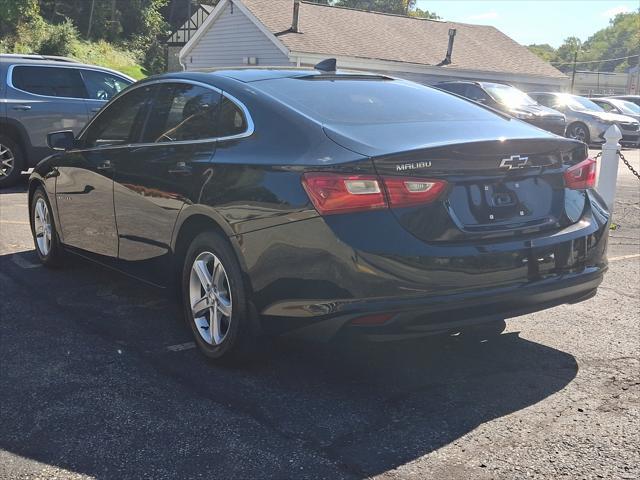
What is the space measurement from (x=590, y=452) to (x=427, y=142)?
1536mm

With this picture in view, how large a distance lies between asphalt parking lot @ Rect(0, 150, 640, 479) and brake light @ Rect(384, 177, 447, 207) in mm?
705

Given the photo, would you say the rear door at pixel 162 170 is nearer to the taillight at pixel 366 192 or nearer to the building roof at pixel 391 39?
the taillight at pixel 366 192

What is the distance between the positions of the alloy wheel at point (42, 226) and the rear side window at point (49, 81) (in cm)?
496

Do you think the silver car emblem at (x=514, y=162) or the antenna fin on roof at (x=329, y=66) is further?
the antenna fin on roof at (x=329, y=66)

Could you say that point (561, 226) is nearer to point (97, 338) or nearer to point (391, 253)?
point (391, 253)

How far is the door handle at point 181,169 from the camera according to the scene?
407 centimetres

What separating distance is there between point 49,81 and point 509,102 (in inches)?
469

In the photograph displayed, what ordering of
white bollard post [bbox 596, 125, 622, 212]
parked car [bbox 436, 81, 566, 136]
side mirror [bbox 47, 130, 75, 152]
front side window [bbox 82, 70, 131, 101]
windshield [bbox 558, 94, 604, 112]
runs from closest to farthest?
side mirror [bbox 47, 130, 75, 152] → white bollard post [bbox 596, 125, 622, 212] → front side window [bbox 82, 70, 131, 101] → parked car [bbox 436, 81, 566, 136] → windshield [bbox 558, 94, 604, 112]

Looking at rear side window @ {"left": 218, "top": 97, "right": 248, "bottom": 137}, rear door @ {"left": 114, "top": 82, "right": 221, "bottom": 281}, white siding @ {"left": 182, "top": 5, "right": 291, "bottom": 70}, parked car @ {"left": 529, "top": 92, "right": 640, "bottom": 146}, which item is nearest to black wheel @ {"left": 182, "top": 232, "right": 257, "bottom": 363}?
rear door @ {"left": 114, "top": 82, "right": 221, "bottom": 281}

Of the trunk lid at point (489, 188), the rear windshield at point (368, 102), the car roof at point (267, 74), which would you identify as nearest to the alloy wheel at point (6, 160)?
the car roof at point (267, 74)

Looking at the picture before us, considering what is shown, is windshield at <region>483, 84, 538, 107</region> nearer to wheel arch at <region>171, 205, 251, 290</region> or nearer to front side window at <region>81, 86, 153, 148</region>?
front side window at <region>81, 86, 153, 148</region>

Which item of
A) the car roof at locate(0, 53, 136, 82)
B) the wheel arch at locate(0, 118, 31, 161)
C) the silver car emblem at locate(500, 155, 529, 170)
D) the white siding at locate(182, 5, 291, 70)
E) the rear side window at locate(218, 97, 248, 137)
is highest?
the white siding at locate(182, 5, 291, 70)

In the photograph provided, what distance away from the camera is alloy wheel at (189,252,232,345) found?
388 centimetres

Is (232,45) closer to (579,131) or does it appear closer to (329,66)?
(579,131)
